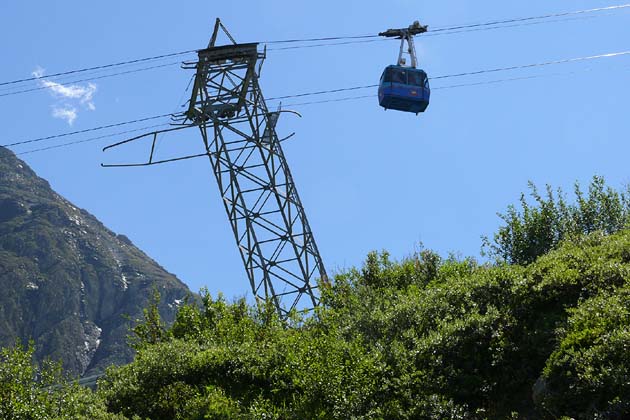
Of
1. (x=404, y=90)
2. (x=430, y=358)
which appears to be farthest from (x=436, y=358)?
(x=404, y=90)

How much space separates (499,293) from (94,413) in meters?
10.3

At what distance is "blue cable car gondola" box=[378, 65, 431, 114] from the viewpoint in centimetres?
3650

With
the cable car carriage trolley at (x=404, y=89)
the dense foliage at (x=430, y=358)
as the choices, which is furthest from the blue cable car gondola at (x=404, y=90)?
the dense foliage at (x=430, y=358)

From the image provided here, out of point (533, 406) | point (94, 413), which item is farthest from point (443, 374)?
point (94, 413)

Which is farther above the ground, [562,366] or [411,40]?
[411,40]

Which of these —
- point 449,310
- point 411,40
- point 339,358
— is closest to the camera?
point 339,358

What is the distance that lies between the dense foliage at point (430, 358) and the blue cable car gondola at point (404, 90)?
1278 centimetres

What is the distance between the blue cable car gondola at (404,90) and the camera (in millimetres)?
36500

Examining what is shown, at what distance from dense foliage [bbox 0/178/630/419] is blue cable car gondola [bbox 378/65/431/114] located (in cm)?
1278

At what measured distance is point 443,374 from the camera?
1953cm

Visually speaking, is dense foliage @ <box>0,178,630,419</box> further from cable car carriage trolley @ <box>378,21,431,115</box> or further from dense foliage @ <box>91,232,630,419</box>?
cable car carriage trolley @ <box>378,21,431,115</box>

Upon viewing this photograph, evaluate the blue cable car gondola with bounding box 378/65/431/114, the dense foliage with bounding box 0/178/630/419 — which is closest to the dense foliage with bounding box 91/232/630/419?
the dense foliage with bounding box 0/178/630/419

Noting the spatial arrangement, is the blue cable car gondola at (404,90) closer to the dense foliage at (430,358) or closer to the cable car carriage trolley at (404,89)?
the cable car carriage trolley at (404,89)

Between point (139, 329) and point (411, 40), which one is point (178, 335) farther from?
point (411, 40)
